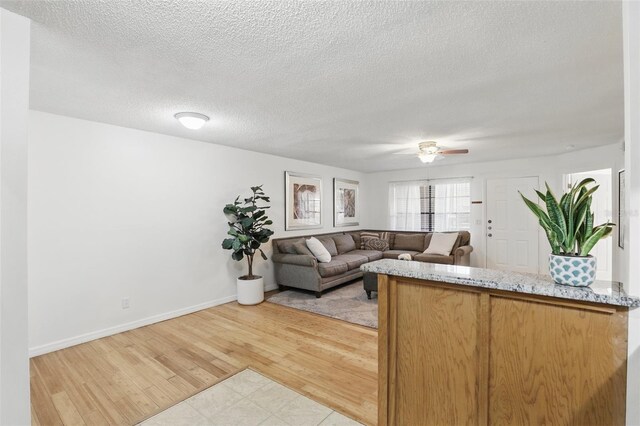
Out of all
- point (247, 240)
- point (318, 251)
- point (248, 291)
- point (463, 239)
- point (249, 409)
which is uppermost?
point (247, 240)

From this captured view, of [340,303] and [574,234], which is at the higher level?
[574,234]

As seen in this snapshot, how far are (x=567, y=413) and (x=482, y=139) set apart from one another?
356 centimetres

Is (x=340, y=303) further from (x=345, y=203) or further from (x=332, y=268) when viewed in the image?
(x=345, y=203)

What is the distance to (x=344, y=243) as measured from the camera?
235 inches

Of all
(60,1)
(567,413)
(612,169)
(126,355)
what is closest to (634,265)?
(567,413)

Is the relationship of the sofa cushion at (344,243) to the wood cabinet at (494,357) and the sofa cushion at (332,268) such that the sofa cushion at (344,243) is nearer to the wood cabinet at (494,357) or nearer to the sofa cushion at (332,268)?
the sofa cushion at (332,268)

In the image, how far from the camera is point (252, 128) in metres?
3.38

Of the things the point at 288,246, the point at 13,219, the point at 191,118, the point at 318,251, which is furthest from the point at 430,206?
the point at 13,219

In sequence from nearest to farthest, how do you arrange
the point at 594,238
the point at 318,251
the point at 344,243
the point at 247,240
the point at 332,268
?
the point at 594,238
the point at 247,240
the point at 332,268
the point at 318,251
the point at 344,243

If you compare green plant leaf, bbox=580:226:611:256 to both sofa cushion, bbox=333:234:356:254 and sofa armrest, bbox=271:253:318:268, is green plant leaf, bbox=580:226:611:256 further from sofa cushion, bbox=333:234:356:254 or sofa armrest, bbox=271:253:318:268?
sofa cushion, bbox=333:234:356:254

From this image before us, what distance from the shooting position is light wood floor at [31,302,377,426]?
6.52 feet

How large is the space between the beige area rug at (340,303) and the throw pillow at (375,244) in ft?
4.75

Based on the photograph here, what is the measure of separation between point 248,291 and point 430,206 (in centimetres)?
443

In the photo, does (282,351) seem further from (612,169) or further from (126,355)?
(612,169)
